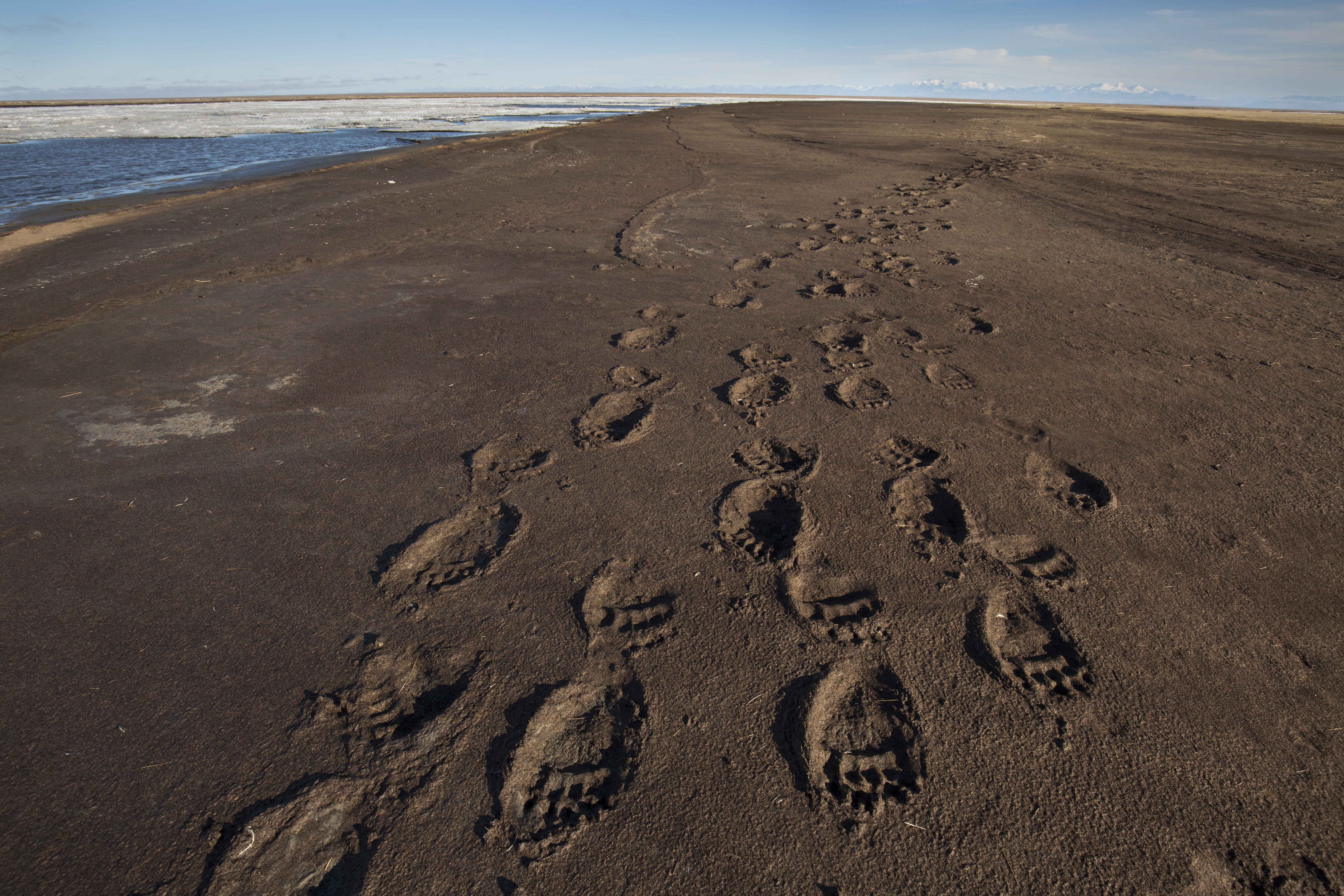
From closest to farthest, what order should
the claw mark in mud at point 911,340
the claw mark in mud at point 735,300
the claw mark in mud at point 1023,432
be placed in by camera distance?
the claw mark in mud at point 1023,432 → the claw mark in mud at point 911,340 → the claw mark in mud at point 735,300

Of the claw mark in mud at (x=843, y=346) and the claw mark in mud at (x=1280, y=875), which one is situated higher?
the claw mark in mud at (x=843, y=346)

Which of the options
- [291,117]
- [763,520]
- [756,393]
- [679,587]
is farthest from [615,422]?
[291,117]

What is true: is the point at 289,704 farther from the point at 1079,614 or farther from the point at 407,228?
the point at 407,228

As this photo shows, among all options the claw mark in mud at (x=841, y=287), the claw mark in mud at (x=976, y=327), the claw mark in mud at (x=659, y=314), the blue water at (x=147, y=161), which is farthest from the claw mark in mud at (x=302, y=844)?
the blue water at (x=147, y=161)

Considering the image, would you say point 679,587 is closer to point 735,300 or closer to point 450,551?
point 450,551

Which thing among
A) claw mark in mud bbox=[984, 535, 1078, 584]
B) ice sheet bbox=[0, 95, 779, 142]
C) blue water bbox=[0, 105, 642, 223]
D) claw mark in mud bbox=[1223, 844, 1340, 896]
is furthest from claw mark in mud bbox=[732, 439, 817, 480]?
ice sheet bbox=[0, 95, 779, 142]

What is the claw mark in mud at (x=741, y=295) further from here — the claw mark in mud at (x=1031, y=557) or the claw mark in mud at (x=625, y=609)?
the claw mark in mud at (x=625, y=609)

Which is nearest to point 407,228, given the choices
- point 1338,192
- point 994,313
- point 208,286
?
point 208,286
